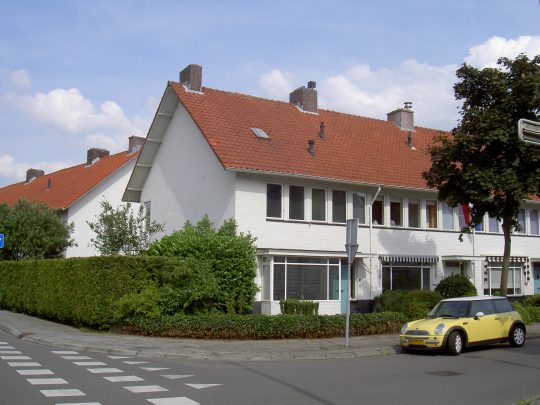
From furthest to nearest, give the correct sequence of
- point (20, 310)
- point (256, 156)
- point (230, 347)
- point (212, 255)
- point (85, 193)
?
1. point (85, 193)
2. point (20, 310)
3. point (256, 156)
4. point (212, 255)
5. point (230, 347)

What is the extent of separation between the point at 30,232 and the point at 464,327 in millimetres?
22837

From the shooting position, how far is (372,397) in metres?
9.71

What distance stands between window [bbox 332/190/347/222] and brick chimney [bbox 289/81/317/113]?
249 inches

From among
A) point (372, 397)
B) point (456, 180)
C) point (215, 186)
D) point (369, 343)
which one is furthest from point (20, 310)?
point (372, 397)

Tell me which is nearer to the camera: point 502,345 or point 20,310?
point 502,345

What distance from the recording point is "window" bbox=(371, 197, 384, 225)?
25.9 metres

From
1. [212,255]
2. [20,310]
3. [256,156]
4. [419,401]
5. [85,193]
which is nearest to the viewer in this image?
[419,401]

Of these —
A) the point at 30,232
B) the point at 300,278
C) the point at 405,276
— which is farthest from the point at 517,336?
the point at 30,232

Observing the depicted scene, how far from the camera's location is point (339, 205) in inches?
979

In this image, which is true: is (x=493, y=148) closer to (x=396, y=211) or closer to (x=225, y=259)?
(x=396, y=211)

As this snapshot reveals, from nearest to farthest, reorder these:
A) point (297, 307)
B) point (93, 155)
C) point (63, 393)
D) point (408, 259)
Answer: point (63, 393)
point (297, 307)
point (408, 259)
point (93, 155)

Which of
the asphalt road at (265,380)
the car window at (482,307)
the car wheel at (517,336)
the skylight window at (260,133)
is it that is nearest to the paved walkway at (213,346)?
the asphalt road at (265,380)

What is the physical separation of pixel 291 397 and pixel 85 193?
1237 inches

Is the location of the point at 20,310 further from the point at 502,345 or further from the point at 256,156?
the point at 502,345
